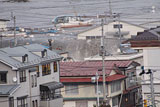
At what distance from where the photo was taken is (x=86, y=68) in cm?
1224

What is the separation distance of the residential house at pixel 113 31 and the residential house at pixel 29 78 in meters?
10.1

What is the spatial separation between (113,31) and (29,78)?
42.9 feet

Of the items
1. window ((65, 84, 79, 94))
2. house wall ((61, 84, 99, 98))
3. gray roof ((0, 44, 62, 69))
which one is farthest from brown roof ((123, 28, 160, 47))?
window ((65, 84, 79, 94))

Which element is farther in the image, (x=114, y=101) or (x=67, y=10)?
(x=67, y=10)

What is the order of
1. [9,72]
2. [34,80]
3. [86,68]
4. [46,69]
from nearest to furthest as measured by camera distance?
1. [9,72]
2. [34,80]
3. [46,69]
4. [86,68]

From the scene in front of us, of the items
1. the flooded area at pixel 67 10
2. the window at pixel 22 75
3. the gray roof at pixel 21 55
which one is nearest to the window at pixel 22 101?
the window at pixel 22 75

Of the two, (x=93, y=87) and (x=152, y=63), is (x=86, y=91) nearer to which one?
(x=93, y=87)

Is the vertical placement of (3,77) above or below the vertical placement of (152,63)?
below

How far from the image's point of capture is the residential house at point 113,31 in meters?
21.0

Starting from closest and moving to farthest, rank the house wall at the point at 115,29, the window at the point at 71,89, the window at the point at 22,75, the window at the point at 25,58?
1. the window at the point at 22,75
2. the window at the point at 25,58
3. the window at the point at 71,89
4. the house wall at the point at 115,29

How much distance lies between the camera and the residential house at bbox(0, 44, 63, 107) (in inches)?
347

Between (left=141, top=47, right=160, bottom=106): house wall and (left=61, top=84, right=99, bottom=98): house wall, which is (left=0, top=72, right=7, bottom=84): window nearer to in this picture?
(left=141, top=47, right=160, bottom=106): house wall

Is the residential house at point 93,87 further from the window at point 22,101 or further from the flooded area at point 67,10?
the flooded area at point 67,10

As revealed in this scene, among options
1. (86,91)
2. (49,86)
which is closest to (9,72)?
(49,86)
